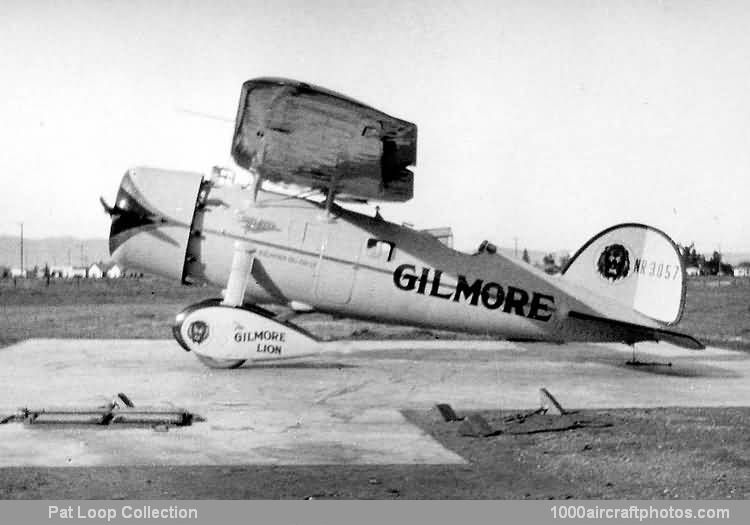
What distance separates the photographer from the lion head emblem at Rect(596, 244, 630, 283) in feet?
38.3

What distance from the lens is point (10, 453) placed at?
6238mm

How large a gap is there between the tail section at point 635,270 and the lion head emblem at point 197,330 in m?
5.60

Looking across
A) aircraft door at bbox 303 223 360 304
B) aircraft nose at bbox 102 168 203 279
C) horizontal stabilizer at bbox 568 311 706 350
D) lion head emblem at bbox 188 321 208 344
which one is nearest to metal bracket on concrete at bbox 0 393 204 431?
lion head emblem at bbox 188 321 208 344

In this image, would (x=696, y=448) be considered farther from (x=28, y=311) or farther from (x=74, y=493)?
(x=28, y=311)

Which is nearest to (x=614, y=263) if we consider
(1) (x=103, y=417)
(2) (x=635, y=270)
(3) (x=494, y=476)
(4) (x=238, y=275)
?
(2) (x=635, y=270)

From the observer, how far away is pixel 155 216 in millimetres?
10359

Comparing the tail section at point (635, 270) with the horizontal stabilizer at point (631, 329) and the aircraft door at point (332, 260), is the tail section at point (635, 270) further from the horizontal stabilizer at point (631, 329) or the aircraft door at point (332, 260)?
the aircraft door at point (332, 260)

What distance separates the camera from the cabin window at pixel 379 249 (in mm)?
10664

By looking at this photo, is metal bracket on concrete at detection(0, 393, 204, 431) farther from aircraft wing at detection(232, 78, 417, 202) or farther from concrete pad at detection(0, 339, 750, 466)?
aircraft wing at detection(232, 78, 417, 202)

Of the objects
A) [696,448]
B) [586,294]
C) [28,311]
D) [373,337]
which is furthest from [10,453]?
[28,311]

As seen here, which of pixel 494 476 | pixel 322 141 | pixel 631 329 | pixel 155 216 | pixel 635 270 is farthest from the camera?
pixel 635 270

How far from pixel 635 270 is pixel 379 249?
3.97m

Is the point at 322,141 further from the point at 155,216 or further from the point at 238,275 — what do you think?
the point at 155,216

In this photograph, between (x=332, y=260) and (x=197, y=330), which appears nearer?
(x=197, y=330)
